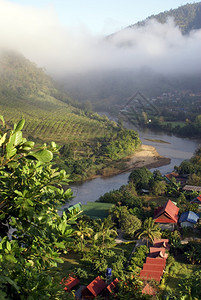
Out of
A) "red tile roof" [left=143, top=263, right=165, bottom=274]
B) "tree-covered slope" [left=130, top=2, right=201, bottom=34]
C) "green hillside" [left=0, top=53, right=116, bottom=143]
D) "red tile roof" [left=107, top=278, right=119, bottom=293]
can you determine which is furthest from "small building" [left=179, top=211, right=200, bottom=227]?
"tree-covered slope" [left=130, top=2, right=201, bottom=34]

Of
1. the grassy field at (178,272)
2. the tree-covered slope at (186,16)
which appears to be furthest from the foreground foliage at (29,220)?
the tree-covered slope at (186,16)

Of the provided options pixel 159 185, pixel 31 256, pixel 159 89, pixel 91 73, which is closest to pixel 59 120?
pixel 159 185

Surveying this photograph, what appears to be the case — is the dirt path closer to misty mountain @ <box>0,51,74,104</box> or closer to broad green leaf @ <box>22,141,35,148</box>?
broad green leaf @ <box>22,141,35,148</box>

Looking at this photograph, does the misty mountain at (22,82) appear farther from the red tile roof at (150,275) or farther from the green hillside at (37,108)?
the red tile roof at (150,275)

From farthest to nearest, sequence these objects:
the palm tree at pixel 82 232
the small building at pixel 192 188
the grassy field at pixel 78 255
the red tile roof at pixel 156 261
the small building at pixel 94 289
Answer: the small building at pixel 192 188 < the palm tree at pixel 82 232 < the grassy field at pixel 78 255 < the red tile roof at pixel 156 261 < the small building at pixel 94 289

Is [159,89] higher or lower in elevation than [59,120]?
higher

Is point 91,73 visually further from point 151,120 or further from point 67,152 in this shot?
point 67,152
